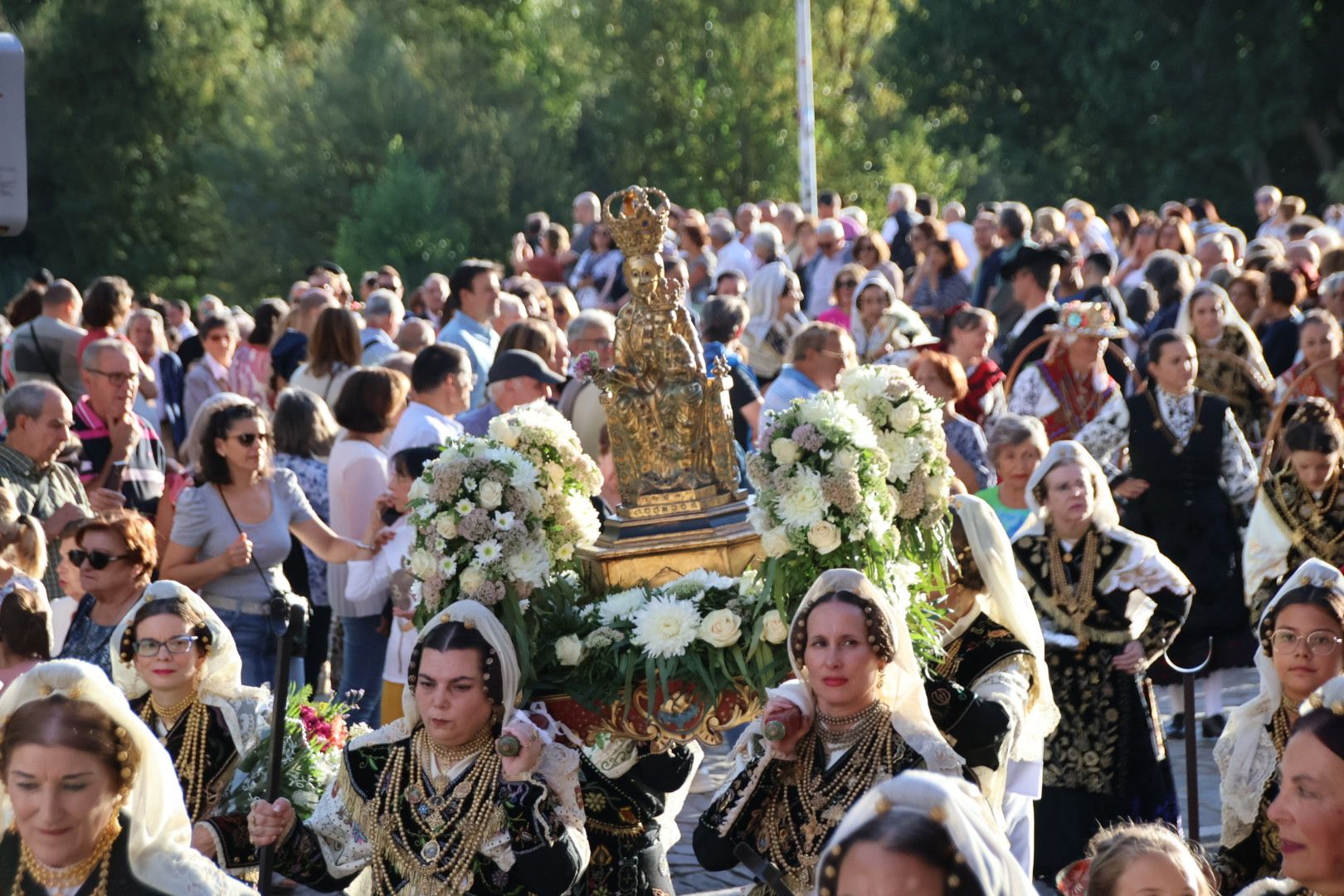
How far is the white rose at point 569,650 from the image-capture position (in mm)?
5402

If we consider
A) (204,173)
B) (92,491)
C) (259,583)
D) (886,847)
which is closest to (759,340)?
(92,491)

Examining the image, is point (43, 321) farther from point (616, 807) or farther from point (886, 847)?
point (886, 847)

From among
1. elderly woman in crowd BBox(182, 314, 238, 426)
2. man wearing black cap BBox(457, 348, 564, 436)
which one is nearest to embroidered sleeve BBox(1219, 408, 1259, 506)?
man wearing black cap BBox(457, 348, 564, 436)

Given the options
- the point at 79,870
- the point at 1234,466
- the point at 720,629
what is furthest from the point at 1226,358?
the point at 79,870

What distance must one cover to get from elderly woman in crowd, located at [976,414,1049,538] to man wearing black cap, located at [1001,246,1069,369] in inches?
135

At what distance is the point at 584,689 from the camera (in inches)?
212

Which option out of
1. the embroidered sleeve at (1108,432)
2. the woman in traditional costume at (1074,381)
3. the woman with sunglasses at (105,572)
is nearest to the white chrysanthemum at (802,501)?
the woman with sunglasses at (105,572)

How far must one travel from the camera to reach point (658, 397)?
18.6 feet

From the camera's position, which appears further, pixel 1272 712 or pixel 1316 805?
pixel 1272 712

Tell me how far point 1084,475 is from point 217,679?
324 centimetres

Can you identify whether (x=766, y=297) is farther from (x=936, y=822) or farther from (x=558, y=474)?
(x=936, y=822)

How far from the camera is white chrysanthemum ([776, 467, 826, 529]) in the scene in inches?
208

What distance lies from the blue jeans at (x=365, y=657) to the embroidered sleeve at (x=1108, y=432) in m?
3.51

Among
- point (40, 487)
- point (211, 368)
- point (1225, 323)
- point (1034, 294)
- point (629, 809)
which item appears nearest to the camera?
point (629, 809)
